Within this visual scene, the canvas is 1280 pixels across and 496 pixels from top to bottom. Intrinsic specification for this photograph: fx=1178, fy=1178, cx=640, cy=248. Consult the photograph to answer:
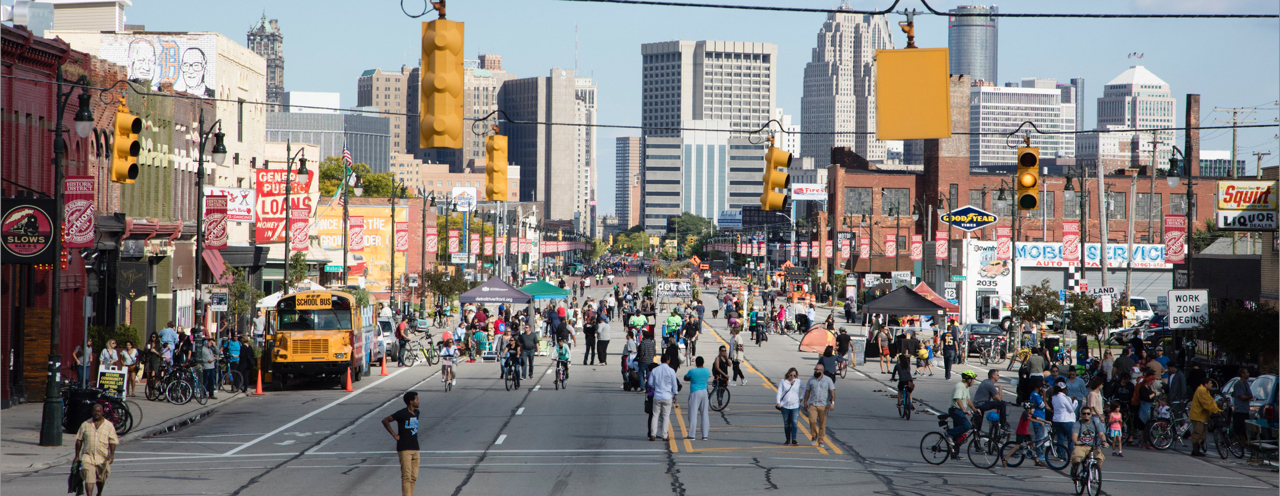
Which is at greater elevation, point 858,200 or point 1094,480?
point 858,200

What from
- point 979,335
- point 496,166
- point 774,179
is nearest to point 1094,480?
point 774,179

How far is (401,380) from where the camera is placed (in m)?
35.5

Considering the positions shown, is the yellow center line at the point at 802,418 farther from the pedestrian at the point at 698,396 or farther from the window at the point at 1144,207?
the window at the point at 1144,207

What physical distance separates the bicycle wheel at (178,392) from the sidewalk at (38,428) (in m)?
0.16

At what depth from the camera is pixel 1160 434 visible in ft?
74.6

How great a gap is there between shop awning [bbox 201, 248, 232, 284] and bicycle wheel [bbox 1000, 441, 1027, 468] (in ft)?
99.0

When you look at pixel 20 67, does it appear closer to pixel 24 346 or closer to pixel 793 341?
pixel 24 346

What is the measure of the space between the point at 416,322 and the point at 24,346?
2801 cm

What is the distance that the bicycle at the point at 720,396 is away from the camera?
27141 mm

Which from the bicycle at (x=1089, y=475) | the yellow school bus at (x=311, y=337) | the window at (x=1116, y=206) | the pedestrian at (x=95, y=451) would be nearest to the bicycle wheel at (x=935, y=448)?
the bicycle at (x=1089, y=475)

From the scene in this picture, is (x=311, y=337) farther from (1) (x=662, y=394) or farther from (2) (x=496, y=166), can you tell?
(2) (x=496, y=166)

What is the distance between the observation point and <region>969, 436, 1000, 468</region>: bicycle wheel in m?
19.7

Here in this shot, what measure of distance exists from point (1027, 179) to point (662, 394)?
764 centimetres

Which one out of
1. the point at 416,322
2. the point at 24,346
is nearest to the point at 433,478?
the point at 24,346
